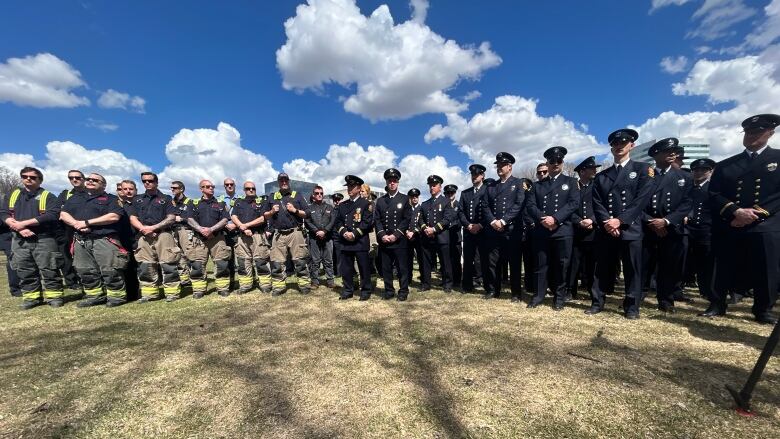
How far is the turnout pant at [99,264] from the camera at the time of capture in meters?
6.37

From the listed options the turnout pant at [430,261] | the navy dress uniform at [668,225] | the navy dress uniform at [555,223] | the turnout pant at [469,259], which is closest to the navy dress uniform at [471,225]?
the turnout pant at [469,259]

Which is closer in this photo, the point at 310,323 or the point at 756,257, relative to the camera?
the point at 756,257

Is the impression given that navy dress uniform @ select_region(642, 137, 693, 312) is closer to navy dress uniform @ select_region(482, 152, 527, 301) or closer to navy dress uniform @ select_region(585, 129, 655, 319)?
navy dress uniform @ select_region(585, 129, 655, 319)

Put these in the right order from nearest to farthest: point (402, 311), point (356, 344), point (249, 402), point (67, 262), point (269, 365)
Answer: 1. point (249, 402)
2. point (269, 365)
3. point (356, 344)
4. point (402, 311)
5. point (67, 262)

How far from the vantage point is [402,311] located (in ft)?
18.6

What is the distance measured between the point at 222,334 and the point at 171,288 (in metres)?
3.00

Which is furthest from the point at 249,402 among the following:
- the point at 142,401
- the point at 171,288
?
the point at 171,288

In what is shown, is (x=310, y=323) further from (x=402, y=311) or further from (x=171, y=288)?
(x=171, y=288)

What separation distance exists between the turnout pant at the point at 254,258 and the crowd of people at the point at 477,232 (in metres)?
0.03

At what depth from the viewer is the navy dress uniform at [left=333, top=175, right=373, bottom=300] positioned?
21.8 feet

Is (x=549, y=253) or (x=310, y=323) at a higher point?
(x=549, y=253)

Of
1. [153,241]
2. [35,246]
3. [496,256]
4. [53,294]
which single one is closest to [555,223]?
[496,256]

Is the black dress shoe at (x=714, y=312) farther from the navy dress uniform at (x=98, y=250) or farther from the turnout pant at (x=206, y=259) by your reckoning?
the navy dress uniform at (x=98, y=250)

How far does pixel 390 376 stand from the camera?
3.23 metres
